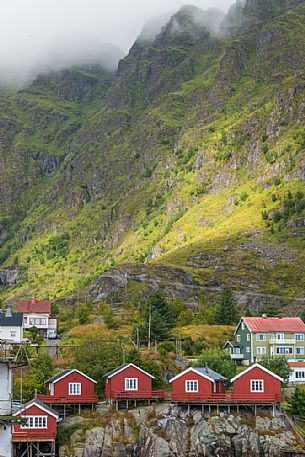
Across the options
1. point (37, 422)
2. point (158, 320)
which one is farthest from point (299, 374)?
point (37, 422)

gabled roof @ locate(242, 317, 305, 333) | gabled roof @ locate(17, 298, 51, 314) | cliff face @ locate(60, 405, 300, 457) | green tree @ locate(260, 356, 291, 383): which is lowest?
cliff face @ locate(60, 405, 300, 457)

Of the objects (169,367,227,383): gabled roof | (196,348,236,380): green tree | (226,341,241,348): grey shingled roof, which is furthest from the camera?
(226,341,241,348): grey shingled roof

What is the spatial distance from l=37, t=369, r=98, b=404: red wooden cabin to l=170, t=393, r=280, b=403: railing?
8809mm

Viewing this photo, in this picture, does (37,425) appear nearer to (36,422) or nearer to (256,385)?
(36,422)

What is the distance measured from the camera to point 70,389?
93.6 metres

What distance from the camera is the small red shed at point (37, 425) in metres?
84.9

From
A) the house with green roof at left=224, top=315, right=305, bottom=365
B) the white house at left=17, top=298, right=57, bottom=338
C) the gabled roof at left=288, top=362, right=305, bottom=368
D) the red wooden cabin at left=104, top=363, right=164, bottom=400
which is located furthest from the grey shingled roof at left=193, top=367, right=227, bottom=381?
the white house at left=17, top=298, right=57, bottom=338

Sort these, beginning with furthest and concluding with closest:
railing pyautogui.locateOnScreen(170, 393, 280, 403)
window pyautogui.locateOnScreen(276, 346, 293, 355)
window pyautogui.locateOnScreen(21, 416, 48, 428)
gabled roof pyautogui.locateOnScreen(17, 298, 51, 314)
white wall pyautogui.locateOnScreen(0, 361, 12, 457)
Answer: gabled roof pyautogui.locateOnScreen(17, 298, 51, 314), window pyautogui.locateOnScreen(276, 346, 293, 355), railing pyautogui.locateOnScreen(170, 393, 280, 403), window pyautogui.locateOnScreen(21, 416, 48, 428), white wall pyautogui.locateOnScreen(0, 361, 12, 457)

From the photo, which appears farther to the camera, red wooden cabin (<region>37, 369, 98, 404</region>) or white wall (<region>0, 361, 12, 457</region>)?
red wooden cabin (<region>37, 369, 98, 404</region>)

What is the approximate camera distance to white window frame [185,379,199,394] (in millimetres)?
92188

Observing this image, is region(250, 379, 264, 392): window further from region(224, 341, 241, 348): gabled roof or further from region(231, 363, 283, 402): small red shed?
region(224, 341, 241, 348): gabled roof

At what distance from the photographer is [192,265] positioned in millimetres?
190500

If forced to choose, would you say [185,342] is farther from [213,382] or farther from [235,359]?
[213,382]

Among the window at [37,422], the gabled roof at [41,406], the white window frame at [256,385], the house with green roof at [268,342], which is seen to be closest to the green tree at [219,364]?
the white window frame at [256,385]
